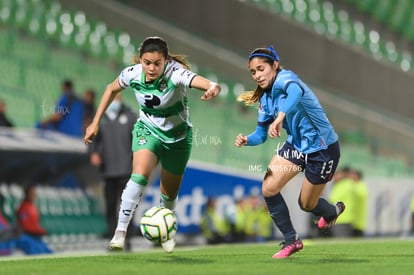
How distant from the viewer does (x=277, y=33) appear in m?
29.6

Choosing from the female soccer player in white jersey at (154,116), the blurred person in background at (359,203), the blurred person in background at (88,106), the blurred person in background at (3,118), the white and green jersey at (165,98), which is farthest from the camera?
the blurred person in background at (359,203)

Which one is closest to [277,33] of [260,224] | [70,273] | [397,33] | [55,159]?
[397,33]

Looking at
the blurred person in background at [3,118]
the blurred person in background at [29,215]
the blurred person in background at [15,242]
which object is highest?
the blurred person in background at [3,118]

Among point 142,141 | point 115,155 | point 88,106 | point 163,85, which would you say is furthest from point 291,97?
point 88,106

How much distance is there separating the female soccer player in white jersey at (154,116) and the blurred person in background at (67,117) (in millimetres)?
6932

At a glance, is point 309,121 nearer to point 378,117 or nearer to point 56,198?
point 56,198

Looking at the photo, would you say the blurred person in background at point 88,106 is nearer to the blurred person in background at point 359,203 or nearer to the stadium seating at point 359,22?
the blurred person in background at point 359,203

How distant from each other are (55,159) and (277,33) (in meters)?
13.0

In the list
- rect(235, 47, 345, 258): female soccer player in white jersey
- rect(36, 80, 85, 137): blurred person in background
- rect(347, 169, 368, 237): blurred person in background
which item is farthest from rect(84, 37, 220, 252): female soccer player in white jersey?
rect(347, 169, 368, 237): blurred person in background

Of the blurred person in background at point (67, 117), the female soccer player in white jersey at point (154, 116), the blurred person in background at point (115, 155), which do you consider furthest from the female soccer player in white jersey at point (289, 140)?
the blurred person in background at point (67, 117)

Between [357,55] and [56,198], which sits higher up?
[357,55]

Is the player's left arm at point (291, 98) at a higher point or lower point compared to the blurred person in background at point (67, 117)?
higher

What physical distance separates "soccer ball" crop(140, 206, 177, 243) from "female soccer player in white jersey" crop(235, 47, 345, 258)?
940 millimetres

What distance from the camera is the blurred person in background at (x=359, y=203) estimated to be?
2108cm
